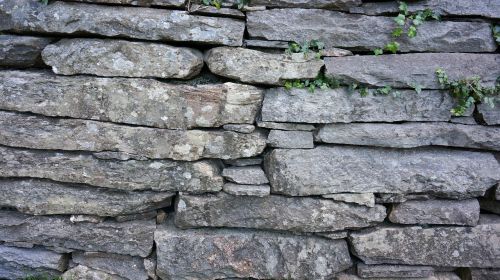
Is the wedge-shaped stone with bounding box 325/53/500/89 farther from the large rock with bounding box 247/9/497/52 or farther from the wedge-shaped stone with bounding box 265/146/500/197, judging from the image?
the wedge-shaped stone with bounding box 265/146/500/197

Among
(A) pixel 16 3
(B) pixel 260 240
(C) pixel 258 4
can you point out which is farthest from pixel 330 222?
(A) pixel 16 3

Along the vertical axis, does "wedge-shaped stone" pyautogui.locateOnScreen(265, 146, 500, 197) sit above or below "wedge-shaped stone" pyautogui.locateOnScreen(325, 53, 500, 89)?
below

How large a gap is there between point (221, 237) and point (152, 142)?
100 centimetres

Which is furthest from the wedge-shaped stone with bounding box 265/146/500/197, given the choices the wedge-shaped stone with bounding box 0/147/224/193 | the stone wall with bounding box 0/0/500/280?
the wedge-shaped stone with bounding box 0/147/224/193

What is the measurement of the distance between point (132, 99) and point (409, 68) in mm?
2239

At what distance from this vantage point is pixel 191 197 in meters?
3.12

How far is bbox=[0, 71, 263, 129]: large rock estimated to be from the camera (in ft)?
9.62

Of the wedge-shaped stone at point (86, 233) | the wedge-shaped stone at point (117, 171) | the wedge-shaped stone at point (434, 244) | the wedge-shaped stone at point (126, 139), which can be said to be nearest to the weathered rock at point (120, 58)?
the wedge-shaped stone at point (126, 139)

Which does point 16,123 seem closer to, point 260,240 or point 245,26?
point 245,26

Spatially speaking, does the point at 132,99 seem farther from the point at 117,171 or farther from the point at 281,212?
the point at 281,212

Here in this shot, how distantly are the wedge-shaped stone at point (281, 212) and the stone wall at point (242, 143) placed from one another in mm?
13

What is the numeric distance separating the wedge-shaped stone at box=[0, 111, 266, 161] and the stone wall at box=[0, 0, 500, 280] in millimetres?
12

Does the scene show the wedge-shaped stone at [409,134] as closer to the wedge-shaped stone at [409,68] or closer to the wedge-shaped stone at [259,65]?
the wedge-shaped stone at [409,68]

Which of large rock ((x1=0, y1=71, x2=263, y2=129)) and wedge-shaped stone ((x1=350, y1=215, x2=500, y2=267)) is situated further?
wedge-shaped stone ((x1=350, y1=215, x2=500, y2=267))
